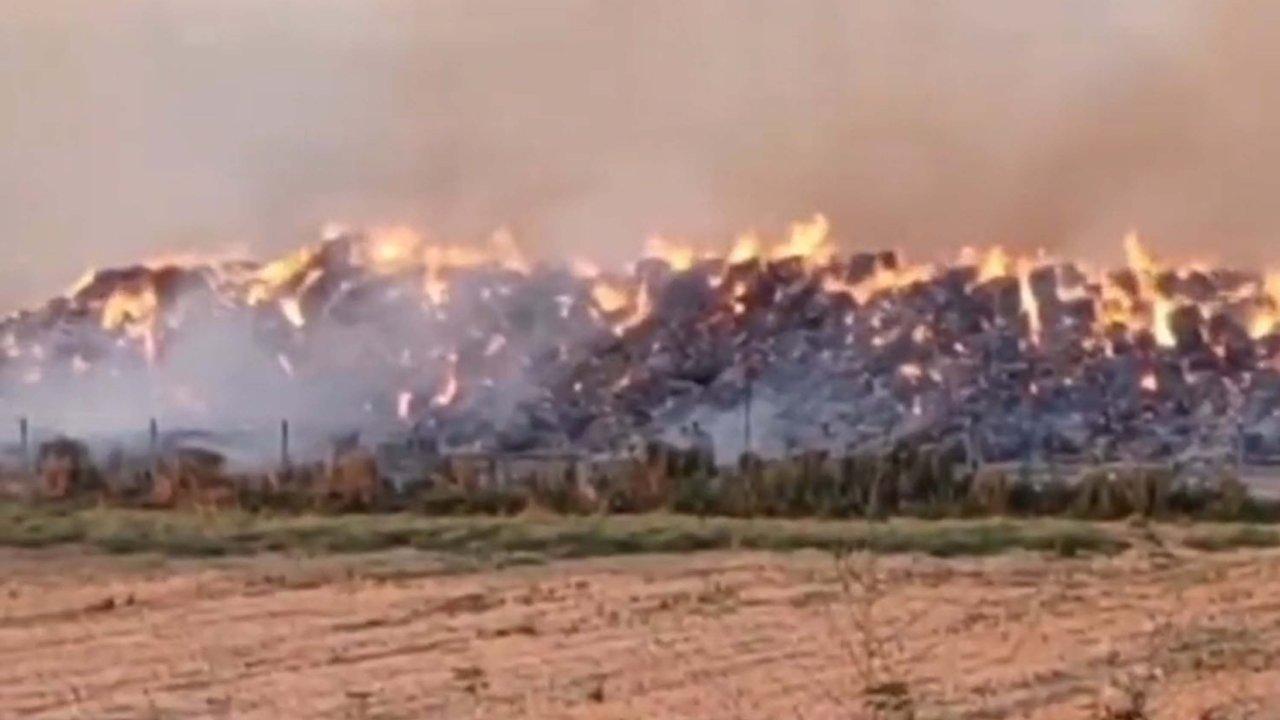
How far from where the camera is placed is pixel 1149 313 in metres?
52.2

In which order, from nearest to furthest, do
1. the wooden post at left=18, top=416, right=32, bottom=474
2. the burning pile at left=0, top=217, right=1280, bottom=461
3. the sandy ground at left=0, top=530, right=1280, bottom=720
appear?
the sandy ground at left=0, top=530, right=1280, bottom=720 < the wooden post at left=18, top=416, right=32, bottom=474 < the burning pile at left=0, top=217, right=1280, bottom=461

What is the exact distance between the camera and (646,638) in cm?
1680

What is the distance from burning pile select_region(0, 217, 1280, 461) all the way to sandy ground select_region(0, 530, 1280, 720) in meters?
23.2

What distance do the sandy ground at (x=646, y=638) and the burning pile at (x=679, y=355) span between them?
76.2ft

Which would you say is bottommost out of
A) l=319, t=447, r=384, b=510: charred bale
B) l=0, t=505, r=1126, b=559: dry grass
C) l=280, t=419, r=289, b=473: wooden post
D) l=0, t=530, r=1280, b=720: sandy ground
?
l=0, t=530, r=1280, b=720: sandy ground

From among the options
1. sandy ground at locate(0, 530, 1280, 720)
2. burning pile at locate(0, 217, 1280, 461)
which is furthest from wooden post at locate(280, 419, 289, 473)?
sandy ground at locate(0, 530, 1280, 720)

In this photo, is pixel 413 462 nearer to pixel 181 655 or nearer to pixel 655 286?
pixel 655 286

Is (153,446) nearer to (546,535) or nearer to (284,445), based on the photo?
(284,445)

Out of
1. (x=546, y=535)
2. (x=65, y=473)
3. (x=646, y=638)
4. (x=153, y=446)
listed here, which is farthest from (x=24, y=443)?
(x=646, y=638)

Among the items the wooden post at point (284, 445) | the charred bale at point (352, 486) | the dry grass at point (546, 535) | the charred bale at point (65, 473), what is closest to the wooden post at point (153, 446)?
the charred bale at point (65, 473)

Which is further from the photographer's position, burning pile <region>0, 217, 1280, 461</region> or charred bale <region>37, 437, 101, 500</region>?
burning pile <region>0, 217, 1280, 461</region>

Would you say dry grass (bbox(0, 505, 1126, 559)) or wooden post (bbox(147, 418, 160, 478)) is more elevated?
wooden post (bbox(147, 418, 160, 478))

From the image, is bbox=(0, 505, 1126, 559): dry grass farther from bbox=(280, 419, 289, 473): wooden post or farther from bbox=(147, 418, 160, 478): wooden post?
bbox=(280, 419, 289, 473): wooden post

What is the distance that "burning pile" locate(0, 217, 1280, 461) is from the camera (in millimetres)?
49969
